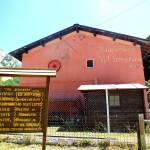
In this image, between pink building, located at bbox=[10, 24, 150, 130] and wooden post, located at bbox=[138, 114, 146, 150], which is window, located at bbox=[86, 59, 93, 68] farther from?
wooden post, located at bbox=[138, 114, 146, 150]

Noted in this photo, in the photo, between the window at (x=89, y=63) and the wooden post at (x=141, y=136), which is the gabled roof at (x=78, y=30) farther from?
the wooden post at (x=141, y=136)

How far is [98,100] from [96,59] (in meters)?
4.20

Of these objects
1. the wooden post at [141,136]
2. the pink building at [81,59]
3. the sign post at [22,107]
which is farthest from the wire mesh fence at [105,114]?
the sign post at [22,107]

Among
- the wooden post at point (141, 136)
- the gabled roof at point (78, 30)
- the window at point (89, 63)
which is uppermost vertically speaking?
the gabled roof at point (78, 30)

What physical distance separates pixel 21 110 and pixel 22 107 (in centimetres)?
7

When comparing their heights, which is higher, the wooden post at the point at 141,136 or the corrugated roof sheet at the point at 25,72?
the corrugated roof sheet at the point at 25,72

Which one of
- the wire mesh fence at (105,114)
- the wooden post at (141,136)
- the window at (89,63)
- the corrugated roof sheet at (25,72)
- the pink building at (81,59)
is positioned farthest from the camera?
the window at (89,63)

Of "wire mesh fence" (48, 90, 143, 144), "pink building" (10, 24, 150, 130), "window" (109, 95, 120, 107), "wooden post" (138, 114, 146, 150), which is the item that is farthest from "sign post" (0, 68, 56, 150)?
"pink building" (10, 24, 150, 130)

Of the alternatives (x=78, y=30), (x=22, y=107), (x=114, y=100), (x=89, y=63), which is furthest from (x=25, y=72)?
(x=78, y=30)

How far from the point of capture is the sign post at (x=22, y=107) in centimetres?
559

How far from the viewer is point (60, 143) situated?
8.70m

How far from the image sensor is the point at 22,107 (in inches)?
223

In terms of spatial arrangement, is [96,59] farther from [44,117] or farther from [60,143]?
[44,117]

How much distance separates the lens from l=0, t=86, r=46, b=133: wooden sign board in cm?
559
